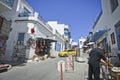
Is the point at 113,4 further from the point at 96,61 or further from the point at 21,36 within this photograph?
the point at 21,36

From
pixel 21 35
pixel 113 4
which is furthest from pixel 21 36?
pixel 113 4

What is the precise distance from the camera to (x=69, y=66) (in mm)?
9766

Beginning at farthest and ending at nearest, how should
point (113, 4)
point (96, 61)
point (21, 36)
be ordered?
point (21, 36) → point (113, 4) → point (96, 61)

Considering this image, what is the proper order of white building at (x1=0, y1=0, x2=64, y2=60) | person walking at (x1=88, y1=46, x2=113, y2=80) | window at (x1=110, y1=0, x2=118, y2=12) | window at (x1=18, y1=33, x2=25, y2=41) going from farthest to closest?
window at (x1=18, y1=33, x2=25, y2=41) < white building at (x1=0, y1=0, x2=64, y2=60) < window at (x1=110, y1=0, x2=118, y2=12) < person walking at (x1=88, y1=46, x2=113, y2=80)

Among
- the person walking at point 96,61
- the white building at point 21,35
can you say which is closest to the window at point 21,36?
the white building at point 21,35

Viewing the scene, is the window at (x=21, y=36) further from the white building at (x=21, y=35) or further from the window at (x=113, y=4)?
the window at (x=113, y=4)

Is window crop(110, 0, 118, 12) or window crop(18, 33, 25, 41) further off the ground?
window crop(110, 0, 118, 12)

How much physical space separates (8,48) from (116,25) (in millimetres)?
13649

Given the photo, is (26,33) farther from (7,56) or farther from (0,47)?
(0,47)

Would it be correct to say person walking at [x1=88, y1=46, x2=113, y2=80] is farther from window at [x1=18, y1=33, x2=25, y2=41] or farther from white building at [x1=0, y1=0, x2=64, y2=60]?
window at [x1=18, y1=33, x2=25, y2=41]

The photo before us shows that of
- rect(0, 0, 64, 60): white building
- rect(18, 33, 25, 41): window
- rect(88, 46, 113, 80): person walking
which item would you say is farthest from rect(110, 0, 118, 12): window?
rect(18, 33, 25, 41): window

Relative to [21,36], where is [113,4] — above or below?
above

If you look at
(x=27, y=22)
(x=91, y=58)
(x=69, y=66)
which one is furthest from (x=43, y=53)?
(x=91, y=58)

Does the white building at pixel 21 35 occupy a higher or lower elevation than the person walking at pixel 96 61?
higher
